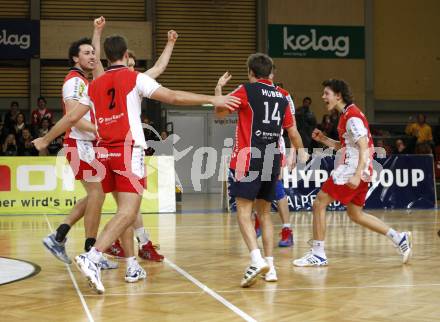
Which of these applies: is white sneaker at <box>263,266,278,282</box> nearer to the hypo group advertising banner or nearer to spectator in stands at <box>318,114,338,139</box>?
the hypo group advertising banner

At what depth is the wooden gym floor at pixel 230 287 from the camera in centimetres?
514

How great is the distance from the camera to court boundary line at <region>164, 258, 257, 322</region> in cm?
506

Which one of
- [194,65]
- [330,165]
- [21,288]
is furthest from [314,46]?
[21,288]

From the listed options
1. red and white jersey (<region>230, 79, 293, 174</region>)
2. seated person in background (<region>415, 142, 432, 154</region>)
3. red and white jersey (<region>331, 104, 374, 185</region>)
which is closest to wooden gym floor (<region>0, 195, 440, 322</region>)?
red and white jersey (<region>331, 104, 374, 185</region>)

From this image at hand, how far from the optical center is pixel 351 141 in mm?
7535

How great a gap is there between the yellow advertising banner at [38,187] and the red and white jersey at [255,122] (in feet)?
26.2

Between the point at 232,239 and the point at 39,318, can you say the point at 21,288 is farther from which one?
the point at 232,239

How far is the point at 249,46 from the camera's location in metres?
23.7

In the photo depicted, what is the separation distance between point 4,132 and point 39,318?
46.1ft

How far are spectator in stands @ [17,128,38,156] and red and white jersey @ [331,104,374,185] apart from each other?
1122cm

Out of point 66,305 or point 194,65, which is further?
point 194,65

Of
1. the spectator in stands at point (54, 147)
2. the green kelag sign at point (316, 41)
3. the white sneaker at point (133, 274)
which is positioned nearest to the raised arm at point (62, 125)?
the white sneaker at point (133, 274)

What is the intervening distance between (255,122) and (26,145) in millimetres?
11951

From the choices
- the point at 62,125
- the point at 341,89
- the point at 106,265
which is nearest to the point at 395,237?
the point at 341,89
